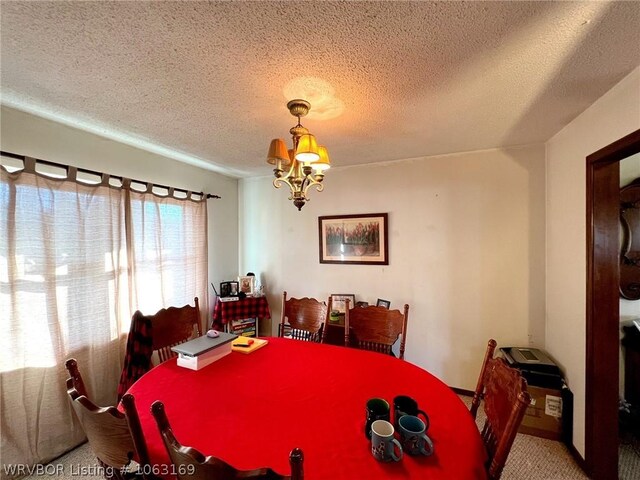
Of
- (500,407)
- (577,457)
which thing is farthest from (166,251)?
(577,457)

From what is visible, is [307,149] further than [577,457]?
No

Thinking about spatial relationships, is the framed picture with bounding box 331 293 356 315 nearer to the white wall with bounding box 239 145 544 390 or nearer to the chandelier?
the white wall with bounding box 239 145 544 390

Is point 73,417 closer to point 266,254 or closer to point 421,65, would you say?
point 266,254

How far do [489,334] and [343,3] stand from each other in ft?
8.99

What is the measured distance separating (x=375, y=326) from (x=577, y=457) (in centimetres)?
155

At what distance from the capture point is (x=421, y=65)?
1253 millimetres

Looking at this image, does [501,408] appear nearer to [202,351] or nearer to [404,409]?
[404,409]

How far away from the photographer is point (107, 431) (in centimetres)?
86

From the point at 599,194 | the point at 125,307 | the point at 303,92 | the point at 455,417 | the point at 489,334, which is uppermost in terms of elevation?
the point at 303,92

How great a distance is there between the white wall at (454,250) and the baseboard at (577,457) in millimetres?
731

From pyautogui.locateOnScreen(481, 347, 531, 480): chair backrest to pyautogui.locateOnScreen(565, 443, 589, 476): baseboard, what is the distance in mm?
1276

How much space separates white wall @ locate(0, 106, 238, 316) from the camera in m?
1.71

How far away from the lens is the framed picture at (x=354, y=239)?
9.28ft

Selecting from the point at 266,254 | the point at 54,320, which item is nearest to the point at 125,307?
the point at 54,320
